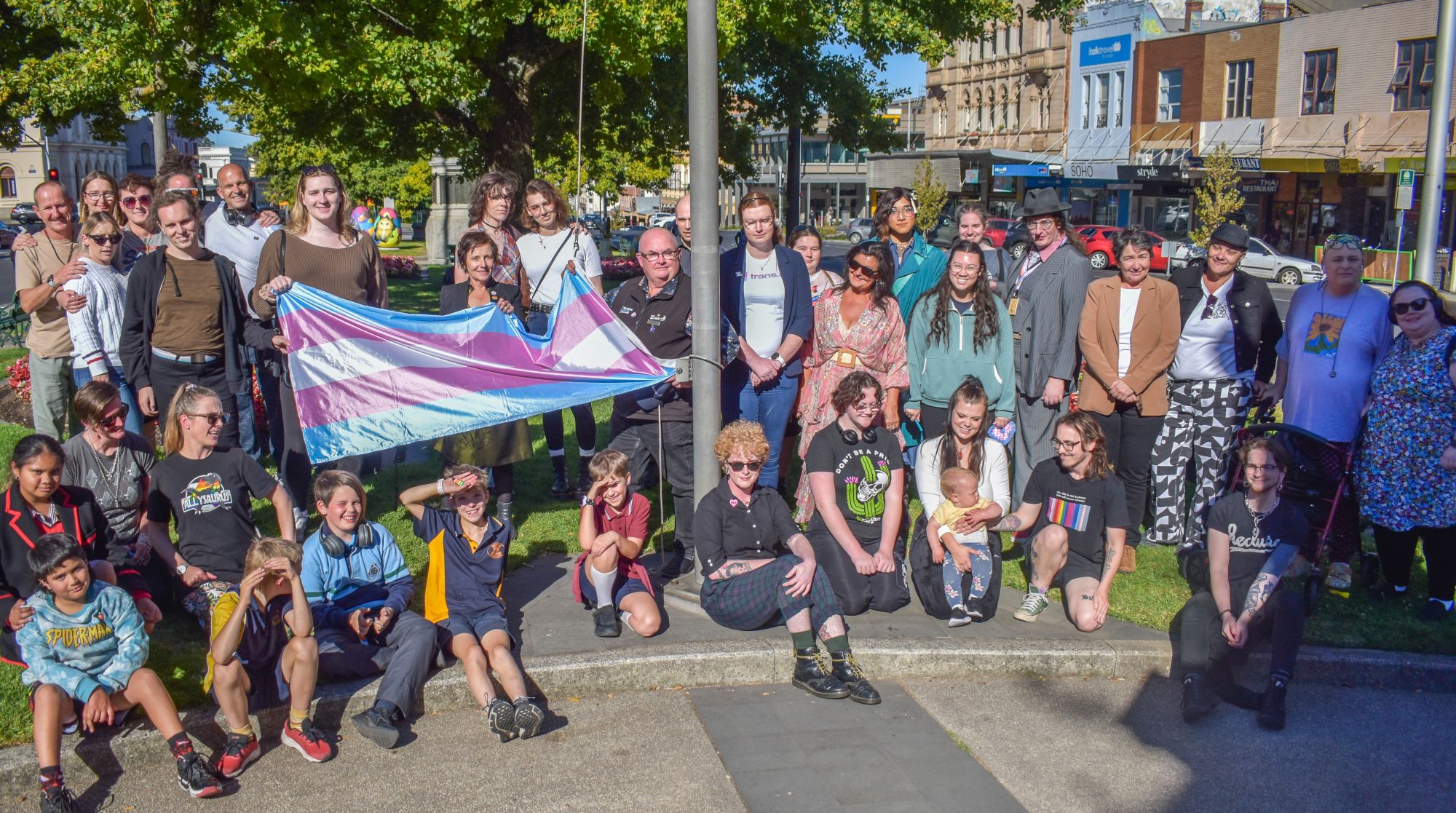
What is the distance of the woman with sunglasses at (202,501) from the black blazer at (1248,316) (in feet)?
17.4

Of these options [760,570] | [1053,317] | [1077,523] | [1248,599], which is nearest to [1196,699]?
[1248,599]

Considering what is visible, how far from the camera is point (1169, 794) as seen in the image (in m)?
4.45

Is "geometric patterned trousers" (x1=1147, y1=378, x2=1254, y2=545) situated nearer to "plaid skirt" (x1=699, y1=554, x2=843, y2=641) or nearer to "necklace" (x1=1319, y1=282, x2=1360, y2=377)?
"necklace" (x1=1319, y1=282, x2=1360, y2=377)

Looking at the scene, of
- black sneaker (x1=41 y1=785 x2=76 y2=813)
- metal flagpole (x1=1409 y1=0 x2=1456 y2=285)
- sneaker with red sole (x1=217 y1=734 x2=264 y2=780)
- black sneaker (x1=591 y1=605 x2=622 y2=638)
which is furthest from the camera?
metal flagpole (x1=1409 y1=0 x2=1456 y2=285)

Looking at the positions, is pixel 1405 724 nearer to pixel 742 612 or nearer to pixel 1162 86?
pixel 742 612

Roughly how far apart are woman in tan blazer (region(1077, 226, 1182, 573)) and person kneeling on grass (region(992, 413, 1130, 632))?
0.87 m

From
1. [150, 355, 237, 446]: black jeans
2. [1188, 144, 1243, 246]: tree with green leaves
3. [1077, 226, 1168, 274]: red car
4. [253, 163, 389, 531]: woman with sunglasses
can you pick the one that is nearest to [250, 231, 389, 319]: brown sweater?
[253, 163, 389, 531]: woman with sunglasses

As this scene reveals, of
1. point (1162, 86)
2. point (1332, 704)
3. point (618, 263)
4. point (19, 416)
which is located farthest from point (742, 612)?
point (1162, 86)

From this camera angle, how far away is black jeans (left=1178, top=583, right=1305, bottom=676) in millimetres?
5266

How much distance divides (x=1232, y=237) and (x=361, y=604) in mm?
5314

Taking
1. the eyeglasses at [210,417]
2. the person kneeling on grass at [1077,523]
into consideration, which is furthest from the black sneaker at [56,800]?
the person kneeling on grass at [1077,523]

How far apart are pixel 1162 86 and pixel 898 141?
86.4 feet

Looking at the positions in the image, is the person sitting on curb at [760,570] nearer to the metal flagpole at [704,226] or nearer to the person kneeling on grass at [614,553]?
the metal flagpole at [704,226]

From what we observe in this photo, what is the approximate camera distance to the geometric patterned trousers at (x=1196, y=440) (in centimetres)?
707
